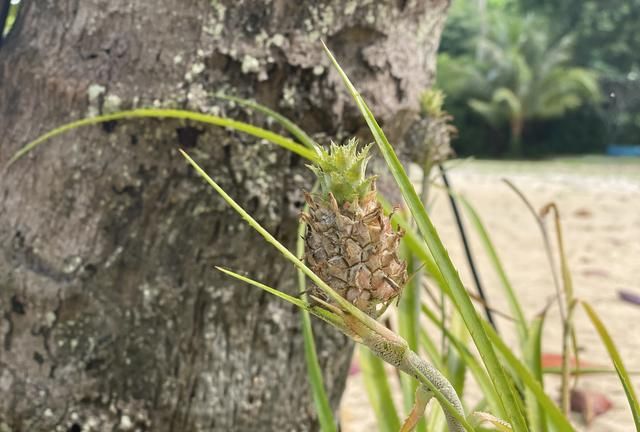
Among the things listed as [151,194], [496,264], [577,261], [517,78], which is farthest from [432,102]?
[517,78]

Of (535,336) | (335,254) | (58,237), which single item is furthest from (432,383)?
(58,237)

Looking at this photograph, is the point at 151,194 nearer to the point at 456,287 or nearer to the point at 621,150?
the point at 456,287

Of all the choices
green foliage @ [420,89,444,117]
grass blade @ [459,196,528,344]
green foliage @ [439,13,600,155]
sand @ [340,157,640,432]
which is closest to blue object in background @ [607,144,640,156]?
green foliage @ [439,13,600,155]

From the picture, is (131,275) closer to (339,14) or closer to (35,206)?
(35,206)

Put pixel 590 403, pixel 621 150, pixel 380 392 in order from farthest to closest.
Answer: pixel 621 150, pixel 590 403, pixel 380 392

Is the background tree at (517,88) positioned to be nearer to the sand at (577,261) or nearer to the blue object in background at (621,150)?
the blue object in background at (621,150)

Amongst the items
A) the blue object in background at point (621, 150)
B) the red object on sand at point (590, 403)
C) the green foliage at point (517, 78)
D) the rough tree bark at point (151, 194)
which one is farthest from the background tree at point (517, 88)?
the rough tree bark at point (151, 194)

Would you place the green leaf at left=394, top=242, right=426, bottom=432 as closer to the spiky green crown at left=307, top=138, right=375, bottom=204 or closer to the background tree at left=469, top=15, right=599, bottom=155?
the spiky green crown at left=307, top=138, right=375, bottom=204
